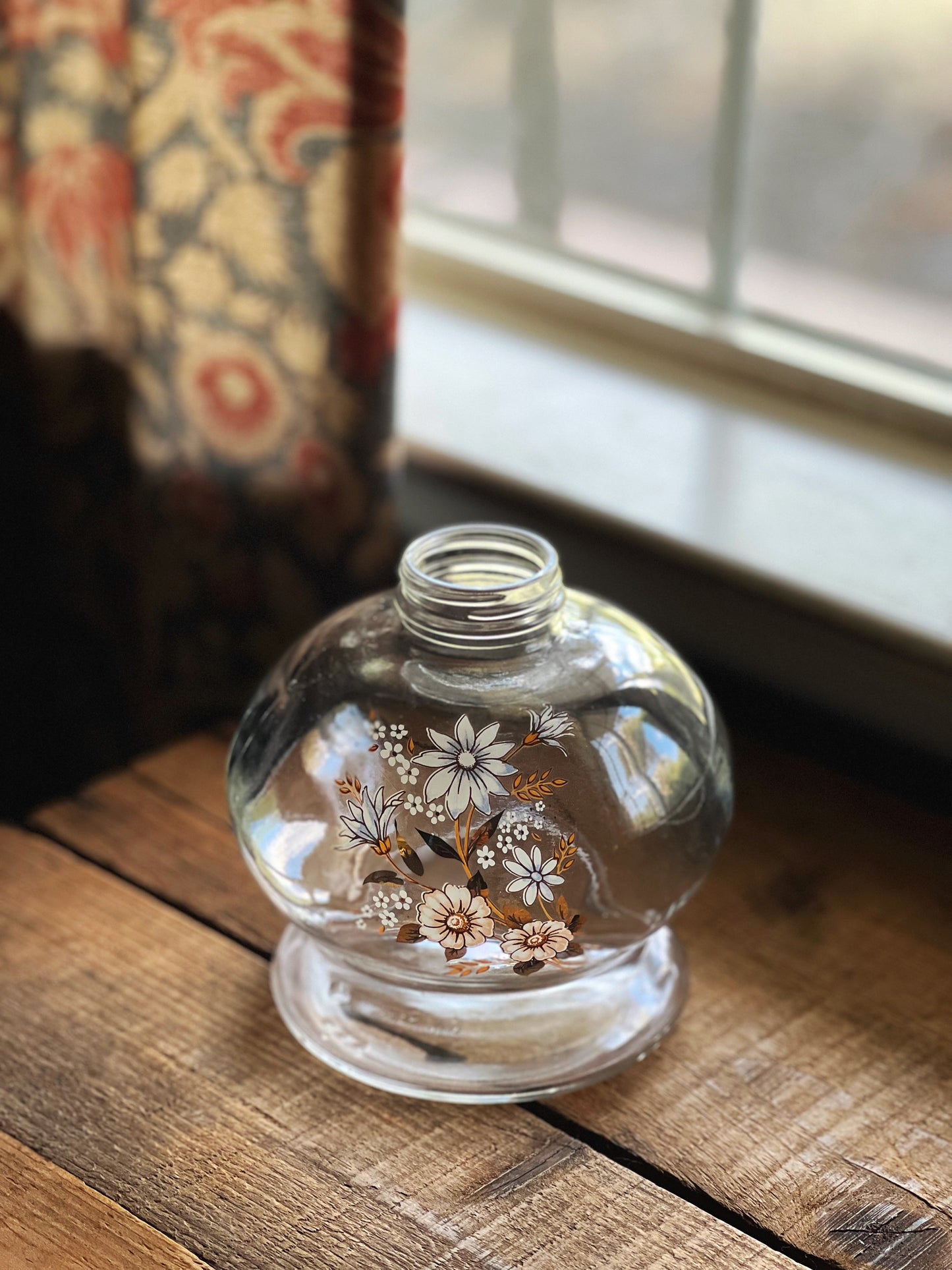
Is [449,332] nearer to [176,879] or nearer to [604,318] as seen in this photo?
[604,318]

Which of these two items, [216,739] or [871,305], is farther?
Result: [871,305]

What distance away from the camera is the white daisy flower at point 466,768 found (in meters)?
0.65

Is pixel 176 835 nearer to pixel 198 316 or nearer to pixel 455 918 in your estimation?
pixel 455 918

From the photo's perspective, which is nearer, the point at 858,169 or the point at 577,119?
Result: the point at 858,169

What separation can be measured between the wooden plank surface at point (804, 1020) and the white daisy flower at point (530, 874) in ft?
0.37

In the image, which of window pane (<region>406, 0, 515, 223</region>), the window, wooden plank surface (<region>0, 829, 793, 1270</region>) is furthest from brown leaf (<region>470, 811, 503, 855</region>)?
window pane (<region>406, 0, 515, 223</region>)

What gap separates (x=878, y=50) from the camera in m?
1.02

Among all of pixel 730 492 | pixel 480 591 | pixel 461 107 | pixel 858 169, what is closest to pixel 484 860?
pixel 480 591

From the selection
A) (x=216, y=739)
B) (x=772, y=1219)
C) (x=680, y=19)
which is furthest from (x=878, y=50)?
(x=772, y=1219)

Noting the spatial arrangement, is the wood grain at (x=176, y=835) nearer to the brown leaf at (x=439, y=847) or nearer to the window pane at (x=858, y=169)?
the brown leaf at (x=439, y=847)

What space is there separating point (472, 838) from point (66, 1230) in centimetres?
22

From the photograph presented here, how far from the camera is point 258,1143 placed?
0.67 m

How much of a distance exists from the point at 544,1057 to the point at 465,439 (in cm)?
55

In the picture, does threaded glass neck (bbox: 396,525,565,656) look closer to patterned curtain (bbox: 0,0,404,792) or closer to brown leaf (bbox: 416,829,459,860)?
brown leaf (bbox: 416,829,459,860)
